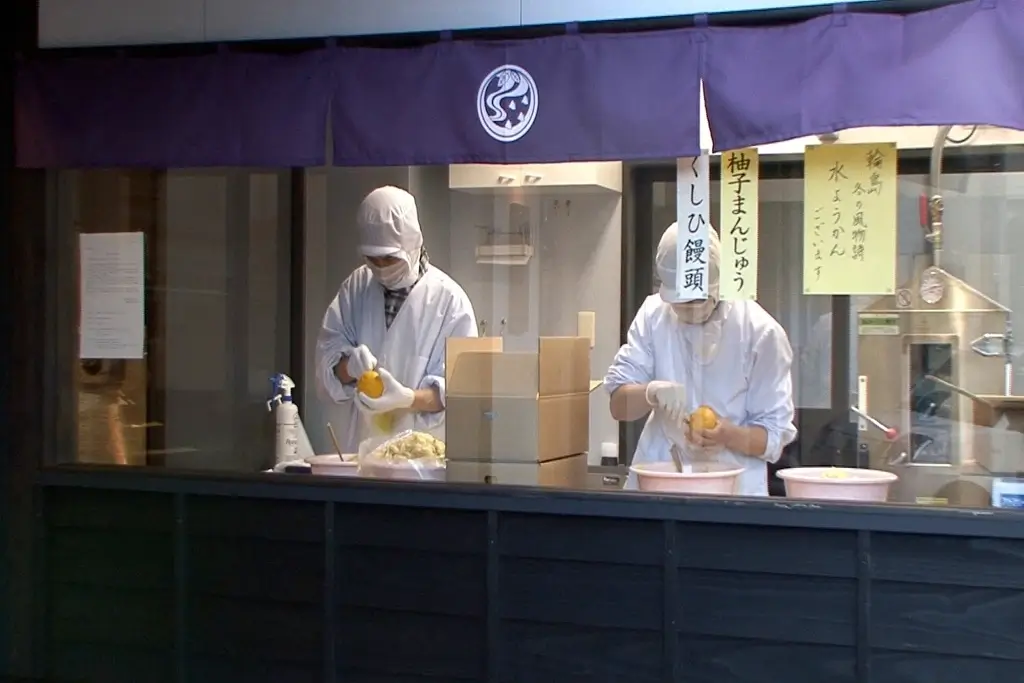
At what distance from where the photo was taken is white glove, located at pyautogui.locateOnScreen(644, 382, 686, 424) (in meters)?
4.16

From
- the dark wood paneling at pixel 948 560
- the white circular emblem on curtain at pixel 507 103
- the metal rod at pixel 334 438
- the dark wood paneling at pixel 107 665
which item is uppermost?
the white circular emblem on curtain at pixel 507 103

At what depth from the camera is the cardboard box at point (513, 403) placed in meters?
4.02

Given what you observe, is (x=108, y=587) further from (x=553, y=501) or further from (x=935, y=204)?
(x=935, y=204)

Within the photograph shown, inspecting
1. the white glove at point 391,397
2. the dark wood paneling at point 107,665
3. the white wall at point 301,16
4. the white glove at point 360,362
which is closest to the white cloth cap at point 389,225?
the white glove at point 360,362

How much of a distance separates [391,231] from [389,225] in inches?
1.2

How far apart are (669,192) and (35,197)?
2441 mm

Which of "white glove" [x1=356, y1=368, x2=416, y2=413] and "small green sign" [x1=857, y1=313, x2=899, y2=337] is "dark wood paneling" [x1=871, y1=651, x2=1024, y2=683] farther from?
"white glove" [x1=356, y1=368, x2=416, y2=413]

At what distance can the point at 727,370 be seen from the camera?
4180 mm

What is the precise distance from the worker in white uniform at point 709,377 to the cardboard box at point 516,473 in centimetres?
35

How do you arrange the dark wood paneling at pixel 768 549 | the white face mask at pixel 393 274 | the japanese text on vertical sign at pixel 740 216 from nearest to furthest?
the dark wood paneling at pixel 768 549 → the japanese text on vertical sign at pixel 740 216 → the white face mask at pixel 393 274

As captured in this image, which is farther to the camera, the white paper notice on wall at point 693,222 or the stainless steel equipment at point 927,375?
the stainless steel equipment at point 927,375

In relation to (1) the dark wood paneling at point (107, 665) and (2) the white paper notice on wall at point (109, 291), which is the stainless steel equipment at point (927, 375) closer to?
(1) the dark wood paneling at point (107, 665)

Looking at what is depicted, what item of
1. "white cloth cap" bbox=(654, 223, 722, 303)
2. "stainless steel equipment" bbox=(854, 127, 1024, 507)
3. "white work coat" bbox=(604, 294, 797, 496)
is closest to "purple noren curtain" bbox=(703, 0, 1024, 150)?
"white cloth cap" bbox=(654, 223, 722, 303)

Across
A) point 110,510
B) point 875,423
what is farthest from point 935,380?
point 110,510
